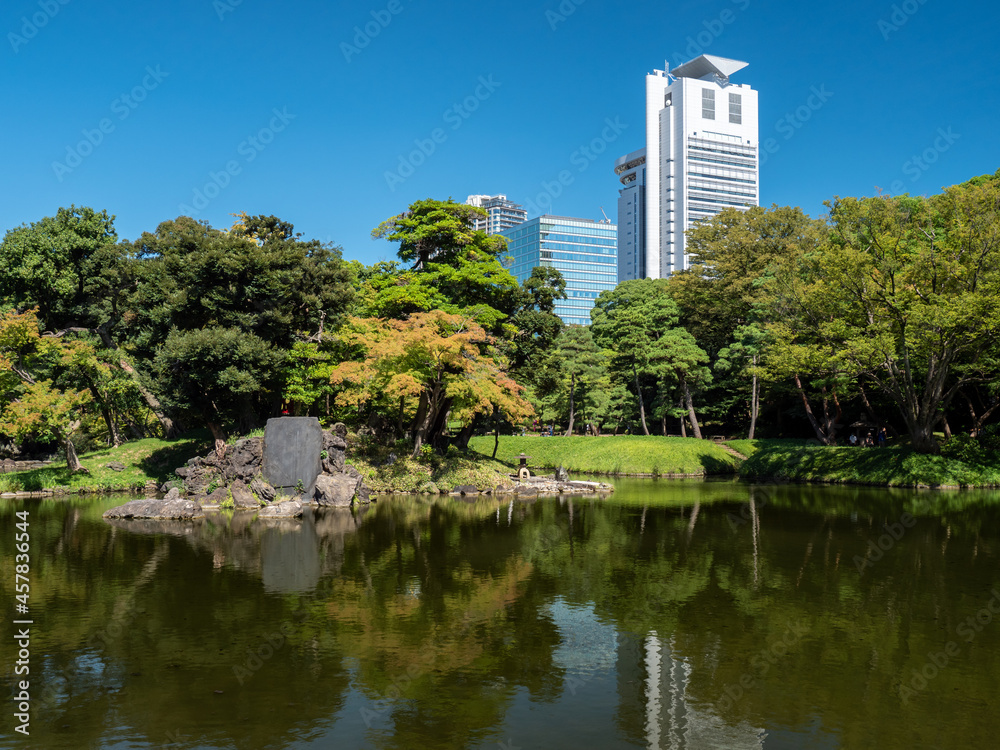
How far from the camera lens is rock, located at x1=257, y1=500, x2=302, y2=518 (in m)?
18.6

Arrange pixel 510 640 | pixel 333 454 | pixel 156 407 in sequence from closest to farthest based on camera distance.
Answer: pixel 510 640
pixel 333 454
pixel 156 407

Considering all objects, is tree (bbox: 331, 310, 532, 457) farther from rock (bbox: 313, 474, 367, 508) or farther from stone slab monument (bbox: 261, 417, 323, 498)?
rock (bbox: 313, 474, 367, 508)

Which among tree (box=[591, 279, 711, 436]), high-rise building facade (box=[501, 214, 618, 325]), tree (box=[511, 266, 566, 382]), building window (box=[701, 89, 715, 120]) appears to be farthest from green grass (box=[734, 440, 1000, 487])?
building window (box=[701, 89, 715, 120])

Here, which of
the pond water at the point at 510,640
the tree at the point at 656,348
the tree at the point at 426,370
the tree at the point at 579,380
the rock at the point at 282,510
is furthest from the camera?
the tree at the point at 579,380

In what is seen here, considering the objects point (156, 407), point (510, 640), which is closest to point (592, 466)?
point (156, 407)

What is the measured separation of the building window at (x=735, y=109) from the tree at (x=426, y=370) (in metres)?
122

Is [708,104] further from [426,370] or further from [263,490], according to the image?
[263,490]

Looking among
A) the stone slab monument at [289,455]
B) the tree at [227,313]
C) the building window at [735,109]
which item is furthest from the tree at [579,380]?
the building window at [735,109]

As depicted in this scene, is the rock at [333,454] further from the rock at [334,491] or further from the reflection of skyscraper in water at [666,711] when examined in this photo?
the reflection of skyscraper in water at [666,711]

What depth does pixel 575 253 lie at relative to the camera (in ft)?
454

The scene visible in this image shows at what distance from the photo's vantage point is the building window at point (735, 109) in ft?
426

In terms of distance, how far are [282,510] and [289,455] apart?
9.01ft

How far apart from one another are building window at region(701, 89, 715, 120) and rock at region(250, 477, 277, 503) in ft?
412

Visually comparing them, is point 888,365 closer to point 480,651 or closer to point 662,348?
point 662,348
